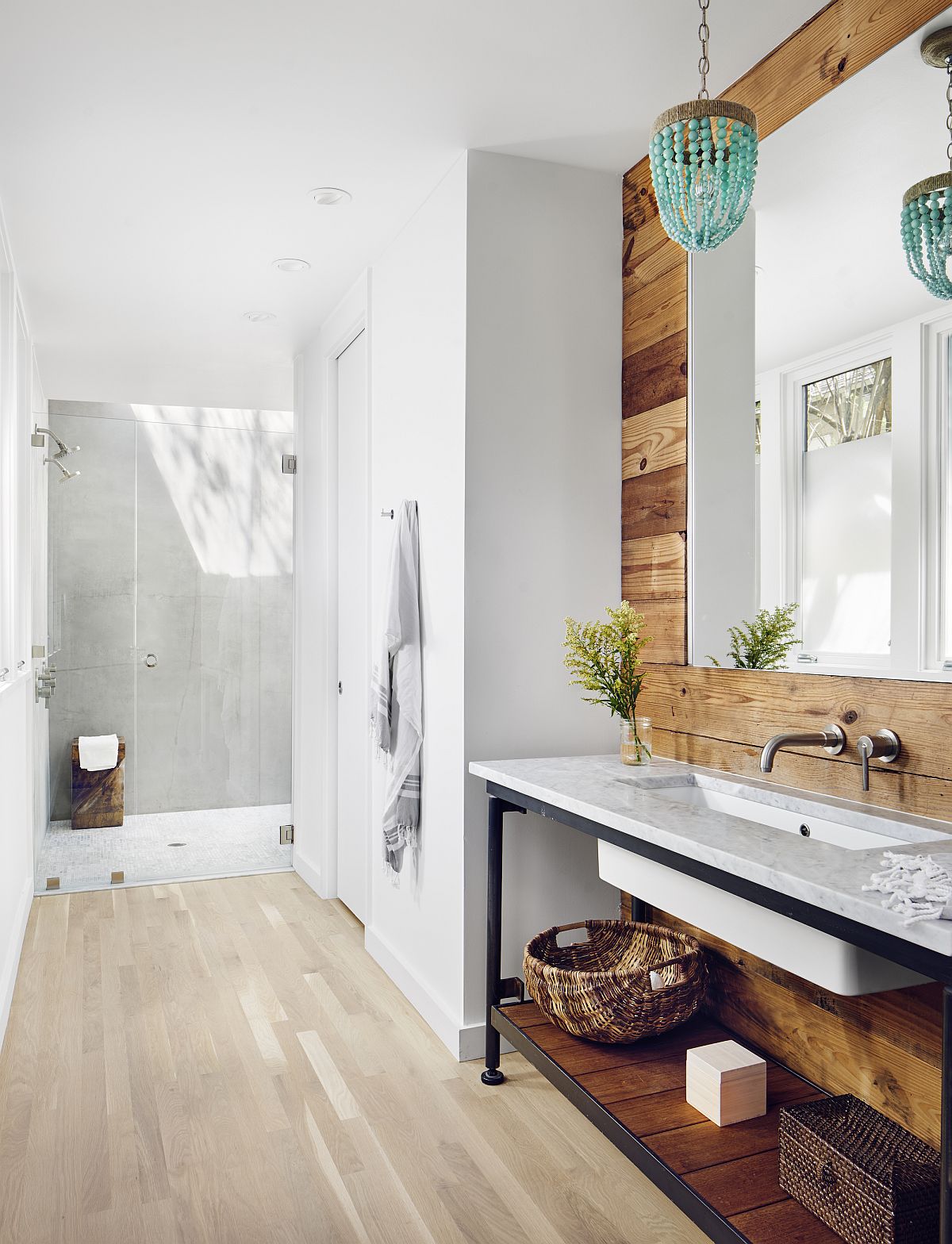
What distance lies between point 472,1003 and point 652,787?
32.7 inches

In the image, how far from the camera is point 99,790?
4.22 m

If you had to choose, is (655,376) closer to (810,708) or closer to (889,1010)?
(810,708)

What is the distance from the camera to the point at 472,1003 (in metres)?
2.56

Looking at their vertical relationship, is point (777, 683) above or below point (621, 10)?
below

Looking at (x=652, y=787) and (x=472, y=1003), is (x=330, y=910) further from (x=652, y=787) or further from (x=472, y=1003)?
(x=652, y=787)

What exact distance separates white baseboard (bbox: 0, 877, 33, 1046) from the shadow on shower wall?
1.84ft

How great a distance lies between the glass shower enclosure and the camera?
420 centimetres

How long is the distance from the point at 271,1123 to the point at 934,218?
2344mm

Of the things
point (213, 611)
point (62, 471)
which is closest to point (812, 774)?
point (213, 611)

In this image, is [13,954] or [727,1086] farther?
[13,954]

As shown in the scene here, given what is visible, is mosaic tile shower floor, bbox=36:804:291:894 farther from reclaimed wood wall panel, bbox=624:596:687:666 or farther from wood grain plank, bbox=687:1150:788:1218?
wood grain plank, bbox=687:1150:788:1218

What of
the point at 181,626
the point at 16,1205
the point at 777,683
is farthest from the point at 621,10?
the point at 181,626

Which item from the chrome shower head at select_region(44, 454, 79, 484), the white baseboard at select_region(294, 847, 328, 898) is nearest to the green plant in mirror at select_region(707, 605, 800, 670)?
the white baseboard at select_region(294, 847, 328, 898)

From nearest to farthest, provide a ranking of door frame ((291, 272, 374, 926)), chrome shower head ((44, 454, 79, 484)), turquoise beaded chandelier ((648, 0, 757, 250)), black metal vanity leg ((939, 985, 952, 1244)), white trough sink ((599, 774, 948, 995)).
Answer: black metal vanity leg ((939, 985, 952, 1244)), white trough sink ((599, 774, 948, 995)), turquoise beaded chandelier ((648, 0, 757, 250)), door frame ((291, 272, 374, 926)), chrome shower head ((44, 454, 79, 484))
